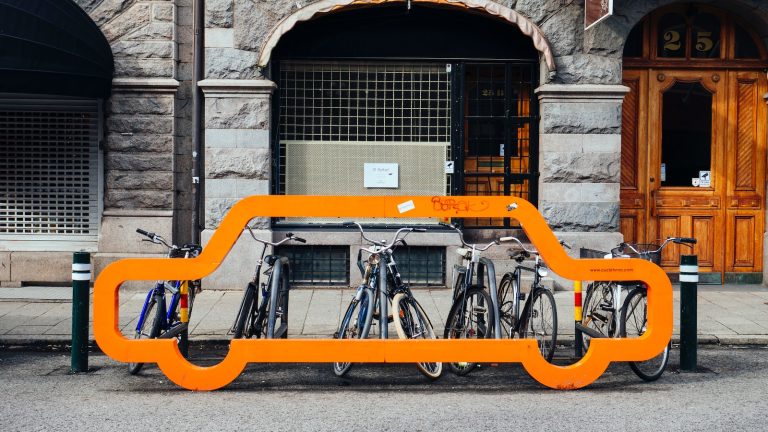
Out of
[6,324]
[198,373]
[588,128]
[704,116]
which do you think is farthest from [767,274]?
[6,324]

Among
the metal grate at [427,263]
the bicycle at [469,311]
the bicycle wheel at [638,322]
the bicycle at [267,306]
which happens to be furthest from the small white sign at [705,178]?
the bicycle at [267,306]

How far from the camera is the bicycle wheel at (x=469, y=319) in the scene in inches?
302

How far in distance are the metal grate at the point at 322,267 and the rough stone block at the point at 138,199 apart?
1.75 metres

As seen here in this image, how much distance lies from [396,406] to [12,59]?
22.4 feet

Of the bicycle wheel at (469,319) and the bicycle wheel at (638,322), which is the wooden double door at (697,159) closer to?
the bicycle wheel at (638,322)

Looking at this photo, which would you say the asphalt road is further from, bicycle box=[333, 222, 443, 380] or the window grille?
the window grille

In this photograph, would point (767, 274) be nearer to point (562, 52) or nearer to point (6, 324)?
point (562, 52)

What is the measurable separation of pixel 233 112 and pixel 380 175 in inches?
83.7

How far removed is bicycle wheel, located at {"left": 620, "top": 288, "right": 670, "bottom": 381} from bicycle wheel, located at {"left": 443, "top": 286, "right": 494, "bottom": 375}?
1.15 meters

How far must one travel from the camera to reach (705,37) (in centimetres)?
1293

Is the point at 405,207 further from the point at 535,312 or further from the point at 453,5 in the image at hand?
the point at 453,5

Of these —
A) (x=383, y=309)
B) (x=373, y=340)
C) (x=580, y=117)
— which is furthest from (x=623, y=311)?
(x=580, y=117)

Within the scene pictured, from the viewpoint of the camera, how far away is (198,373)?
710cm

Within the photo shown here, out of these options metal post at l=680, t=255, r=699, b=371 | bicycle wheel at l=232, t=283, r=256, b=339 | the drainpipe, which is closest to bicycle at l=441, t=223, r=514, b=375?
metal post at l=680, t=255, r=699, b=371
